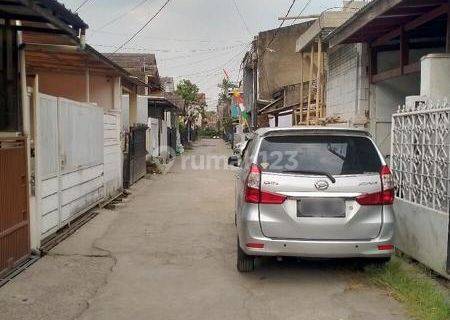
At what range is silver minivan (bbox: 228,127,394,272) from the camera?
5277 millimetres

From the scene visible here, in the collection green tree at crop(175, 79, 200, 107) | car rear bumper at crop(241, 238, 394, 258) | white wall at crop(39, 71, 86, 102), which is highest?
green tree at crop(175, 79, 200, 107)

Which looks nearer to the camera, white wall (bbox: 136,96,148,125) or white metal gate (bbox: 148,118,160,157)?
white wall (bbox: 136,96,148,125)

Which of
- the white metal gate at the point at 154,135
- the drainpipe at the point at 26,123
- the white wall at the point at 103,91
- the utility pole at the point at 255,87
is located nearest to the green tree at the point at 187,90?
the utility pole at the point at 255,87

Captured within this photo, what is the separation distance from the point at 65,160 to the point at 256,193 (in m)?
4.18

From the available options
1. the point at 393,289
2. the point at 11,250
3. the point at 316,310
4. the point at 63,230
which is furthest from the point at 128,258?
the point at 393,289

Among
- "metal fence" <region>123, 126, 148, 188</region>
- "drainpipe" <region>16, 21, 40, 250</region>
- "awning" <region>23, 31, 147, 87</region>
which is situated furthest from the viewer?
"metal fence" <region>123, 126, 148, 188</region>

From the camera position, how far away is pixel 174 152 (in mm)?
32781

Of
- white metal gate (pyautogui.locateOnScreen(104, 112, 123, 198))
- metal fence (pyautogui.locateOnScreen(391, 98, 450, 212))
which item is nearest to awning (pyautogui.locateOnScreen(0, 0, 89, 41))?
metal fence (pyautogui.locateOnScreen(391, 98, 450, 212))

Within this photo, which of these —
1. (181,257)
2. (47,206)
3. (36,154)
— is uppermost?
(36,154)

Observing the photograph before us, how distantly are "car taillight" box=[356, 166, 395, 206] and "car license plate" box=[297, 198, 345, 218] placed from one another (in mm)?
233

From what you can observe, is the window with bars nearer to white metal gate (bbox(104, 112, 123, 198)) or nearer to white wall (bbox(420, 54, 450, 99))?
white wall (bbox(420, 54, 450, 99))

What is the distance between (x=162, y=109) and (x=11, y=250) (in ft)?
80.4

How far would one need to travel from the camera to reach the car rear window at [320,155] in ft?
17.9

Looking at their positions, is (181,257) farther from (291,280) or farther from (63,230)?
(63,230)
